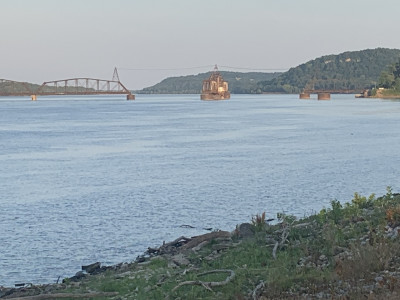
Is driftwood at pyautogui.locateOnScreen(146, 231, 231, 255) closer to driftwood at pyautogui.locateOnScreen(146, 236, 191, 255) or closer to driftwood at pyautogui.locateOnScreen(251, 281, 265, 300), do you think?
driftwood at pyautogui.locateOnScreen(146, 236, 191, 255)

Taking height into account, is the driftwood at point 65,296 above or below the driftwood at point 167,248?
above

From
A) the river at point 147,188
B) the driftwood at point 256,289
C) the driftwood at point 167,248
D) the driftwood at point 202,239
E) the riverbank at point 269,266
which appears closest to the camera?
the driftwood at point 256,289

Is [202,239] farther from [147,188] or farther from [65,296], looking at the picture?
[147,188]

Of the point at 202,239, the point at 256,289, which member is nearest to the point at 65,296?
the point at 256,289

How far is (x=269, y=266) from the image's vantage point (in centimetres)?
1421

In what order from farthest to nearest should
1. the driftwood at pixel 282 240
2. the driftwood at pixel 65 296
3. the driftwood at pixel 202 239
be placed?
the driftwood at pixel 202 239 → the driftwood at pixel 282 240 → the driftwood at pixel 65 296

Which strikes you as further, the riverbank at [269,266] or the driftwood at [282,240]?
the driftwood at [282,240]

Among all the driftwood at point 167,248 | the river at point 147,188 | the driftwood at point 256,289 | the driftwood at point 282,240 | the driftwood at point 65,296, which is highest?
the driftwood at point 256,289

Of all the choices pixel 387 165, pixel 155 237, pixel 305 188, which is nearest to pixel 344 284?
pixel 155 237

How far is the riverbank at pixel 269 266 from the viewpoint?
1184 cm

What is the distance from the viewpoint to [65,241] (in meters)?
22.0

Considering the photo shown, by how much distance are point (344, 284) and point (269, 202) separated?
1671cm

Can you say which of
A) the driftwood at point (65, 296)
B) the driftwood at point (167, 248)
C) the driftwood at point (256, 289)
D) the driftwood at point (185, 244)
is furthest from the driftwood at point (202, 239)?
the driftwood at point (256, 289)

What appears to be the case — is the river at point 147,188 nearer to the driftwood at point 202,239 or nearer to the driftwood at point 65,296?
the driftwood at point 202,239
